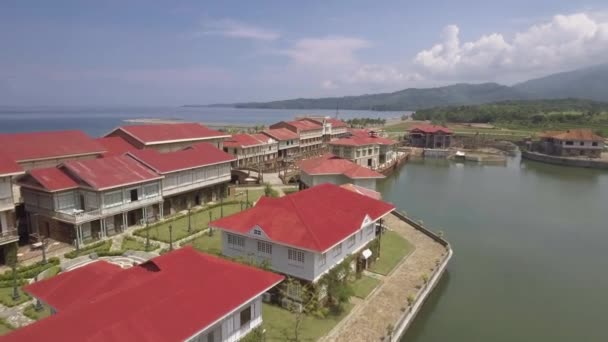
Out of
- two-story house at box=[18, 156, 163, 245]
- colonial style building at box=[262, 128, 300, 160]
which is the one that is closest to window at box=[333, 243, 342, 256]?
two-story house at box=[18, 156, 163, 245]

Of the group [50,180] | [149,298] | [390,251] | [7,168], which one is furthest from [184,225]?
[149,298]

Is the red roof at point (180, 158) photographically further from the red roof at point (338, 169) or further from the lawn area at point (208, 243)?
the red roof at point (338, 169)

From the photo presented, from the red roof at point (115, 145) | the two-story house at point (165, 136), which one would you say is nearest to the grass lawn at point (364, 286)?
the red roof at point (115, 145)

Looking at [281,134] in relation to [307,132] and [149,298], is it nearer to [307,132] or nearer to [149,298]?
[307,132]

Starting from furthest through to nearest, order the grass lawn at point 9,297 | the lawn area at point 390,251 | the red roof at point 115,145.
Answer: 1. the red roof at point 115,145
2. the lawn area at point 390,251
3. the grass lawn at point 9,297

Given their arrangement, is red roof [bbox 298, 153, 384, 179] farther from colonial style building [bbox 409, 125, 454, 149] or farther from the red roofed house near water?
colonial style building [bbox 409, 125, 454, 149]

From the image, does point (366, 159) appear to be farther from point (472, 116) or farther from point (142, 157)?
point (472, 116)

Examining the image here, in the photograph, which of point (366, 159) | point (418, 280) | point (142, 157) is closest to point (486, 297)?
point (418, 280)
